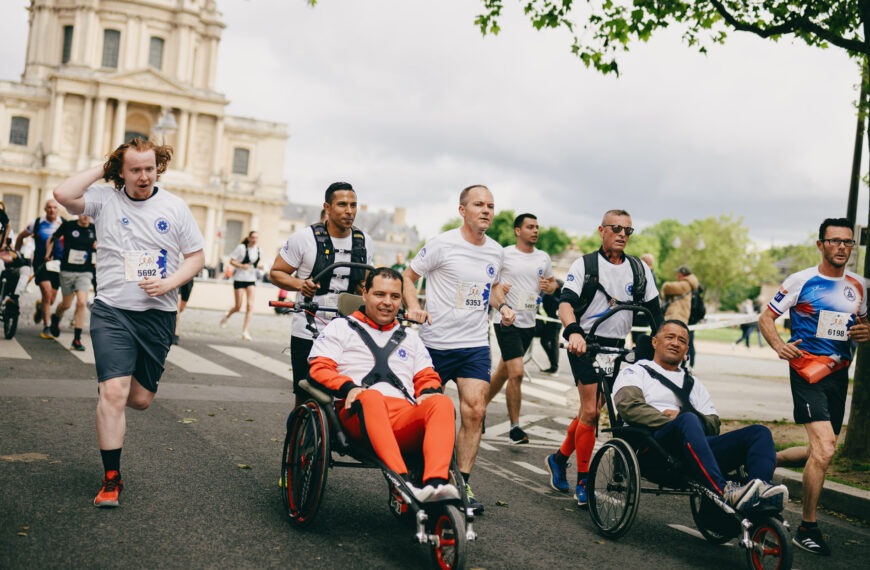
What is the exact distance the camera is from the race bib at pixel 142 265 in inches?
208

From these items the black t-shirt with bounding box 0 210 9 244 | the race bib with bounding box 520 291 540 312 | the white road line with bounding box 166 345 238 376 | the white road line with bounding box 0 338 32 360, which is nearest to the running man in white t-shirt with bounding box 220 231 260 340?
the white road line with bounding box 166 345 238 376

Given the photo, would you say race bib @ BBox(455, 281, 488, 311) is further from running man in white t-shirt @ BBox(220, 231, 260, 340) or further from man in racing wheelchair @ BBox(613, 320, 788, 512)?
running man in white t-shirt @ BBox(220, 231, 260, 340)

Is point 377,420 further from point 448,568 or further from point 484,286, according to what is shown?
point 484,286

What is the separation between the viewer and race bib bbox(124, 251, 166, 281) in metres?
5.27

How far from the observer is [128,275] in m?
5.27

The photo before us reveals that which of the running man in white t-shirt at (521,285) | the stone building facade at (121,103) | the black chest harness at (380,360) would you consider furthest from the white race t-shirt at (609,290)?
the stone building facade at (121,103)

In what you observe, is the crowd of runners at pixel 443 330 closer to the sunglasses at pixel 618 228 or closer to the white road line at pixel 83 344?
the sunglasses at pixel 618 228

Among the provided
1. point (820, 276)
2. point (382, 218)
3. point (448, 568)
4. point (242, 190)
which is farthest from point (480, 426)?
point (382, 218)

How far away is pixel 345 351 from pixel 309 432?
502mm

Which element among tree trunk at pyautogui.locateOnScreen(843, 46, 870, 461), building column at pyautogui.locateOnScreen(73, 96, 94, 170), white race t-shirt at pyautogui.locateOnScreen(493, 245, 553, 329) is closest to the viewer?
tree trunk at pyautogui.locateOnScreen(843, 46, 870, 461)

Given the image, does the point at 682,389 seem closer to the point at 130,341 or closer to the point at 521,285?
the point at 130,341

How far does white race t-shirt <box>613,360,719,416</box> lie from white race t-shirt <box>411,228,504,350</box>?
110 cm

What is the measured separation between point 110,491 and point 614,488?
2.86m

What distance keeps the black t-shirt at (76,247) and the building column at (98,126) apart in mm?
70505
